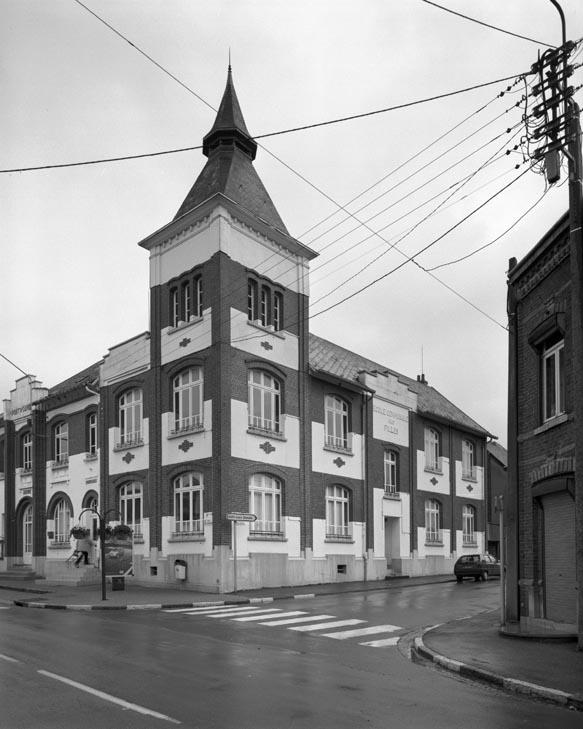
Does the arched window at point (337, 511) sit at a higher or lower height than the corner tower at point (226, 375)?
lower

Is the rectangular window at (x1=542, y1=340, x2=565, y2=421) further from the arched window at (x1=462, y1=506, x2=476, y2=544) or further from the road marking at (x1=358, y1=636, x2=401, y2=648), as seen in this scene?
the arched window at (x1=462, y1=506, x2=476, y2=544)

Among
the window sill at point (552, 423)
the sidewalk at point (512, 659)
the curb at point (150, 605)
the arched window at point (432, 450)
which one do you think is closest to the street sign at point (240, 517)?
the curb at point (150, 605)

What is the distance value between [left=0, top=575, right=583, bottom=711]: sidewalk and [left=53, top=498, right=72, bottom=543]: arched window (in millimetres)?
8772

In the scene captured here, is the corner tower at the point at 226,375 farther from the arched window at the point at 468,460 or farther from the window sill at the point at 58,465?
the arched window at the point at 468,460

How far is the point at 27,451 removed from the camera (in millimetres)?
39844

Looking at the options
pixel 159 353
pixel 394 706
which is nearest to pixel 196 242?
pixel 159 353

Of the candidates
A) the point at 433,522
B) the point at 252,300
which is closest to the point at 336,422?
the point at 252,300

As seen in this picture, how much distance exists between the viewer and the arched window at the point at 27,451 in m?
39.3

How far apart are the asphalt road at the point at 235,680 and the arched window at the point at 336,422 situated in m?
15.7

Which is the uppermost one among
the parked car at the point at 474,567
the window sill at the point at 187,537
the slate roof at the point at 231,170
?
the slate roof at the point at 231,170

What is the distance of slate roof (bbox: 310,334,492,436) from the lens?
115 ft

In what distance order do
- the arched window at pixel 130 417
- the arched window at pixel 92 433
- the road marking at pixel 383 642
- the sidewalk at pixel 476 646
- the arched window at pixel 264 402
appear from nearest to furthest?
the sidewalk at pixel 476 646, the road marking at pixel 383 642, the arched window at pixel 264 402, the arched window at pixel 130 417, the arched window at pixel 92 433

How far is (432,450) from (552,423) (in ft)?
88.1

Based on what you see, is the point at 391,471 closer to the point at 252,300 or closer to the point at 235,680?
the point at 252,300
